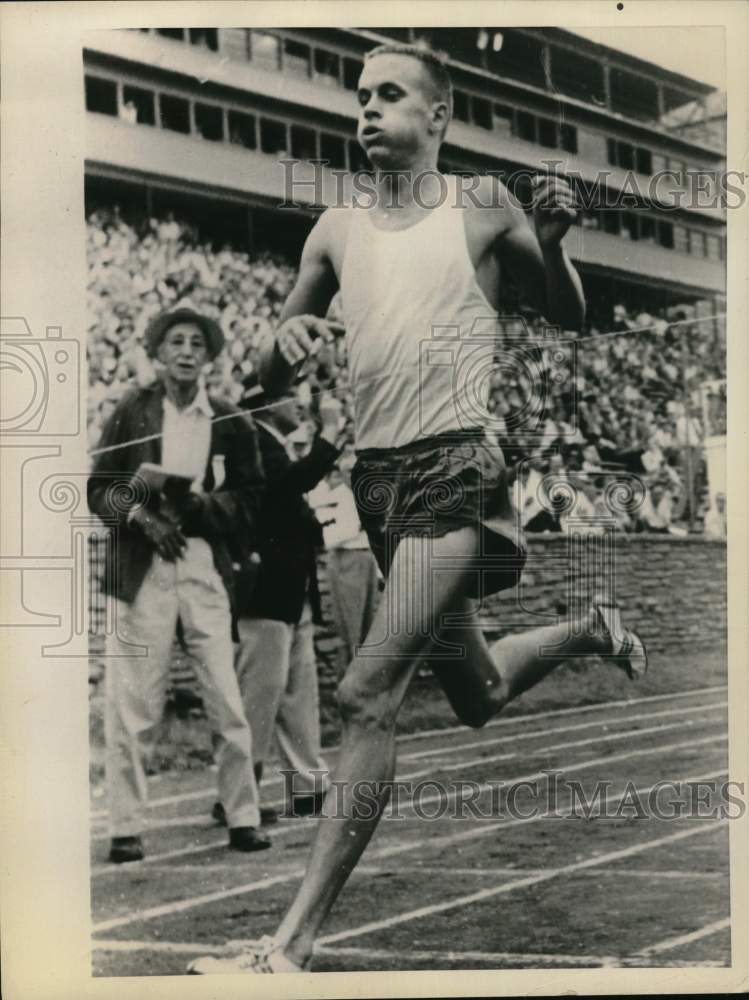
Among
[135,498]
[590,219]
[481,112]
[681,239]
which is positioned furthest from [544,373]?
[135,498]

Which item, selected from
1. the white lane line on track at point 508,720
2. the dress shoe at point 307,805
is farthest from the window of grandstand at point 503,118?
the dress shoe at point 307,805

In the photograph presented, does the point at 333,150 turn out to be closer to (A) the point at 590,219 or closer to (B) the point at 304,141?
(B) the point at 304,141

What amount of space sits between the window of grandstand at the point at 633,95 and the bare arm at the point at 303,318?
1.15m

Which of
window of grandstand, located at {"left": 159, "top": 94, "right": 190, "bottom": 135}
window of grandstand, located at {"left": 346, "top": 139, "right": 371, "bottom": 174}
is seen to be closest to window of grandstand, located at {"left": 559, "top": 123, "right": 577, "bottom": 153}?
window of grandstand, located at {"left": 346, "top": 139, "right": 371, "bottom": 174}

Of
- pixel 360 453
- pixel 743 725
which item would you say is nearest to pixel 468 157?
pixel 360 453

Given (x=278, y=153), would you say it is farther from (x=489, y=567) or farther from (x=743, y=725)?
(x=743, y=725)

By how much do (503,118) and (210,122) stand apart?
105 centimetres

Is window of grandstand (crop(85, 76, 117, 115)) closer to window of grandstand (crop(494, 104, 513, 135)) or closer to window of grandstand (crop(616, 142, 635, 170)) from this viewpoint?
window of grandstand (crop(494, 104, 513, 135))

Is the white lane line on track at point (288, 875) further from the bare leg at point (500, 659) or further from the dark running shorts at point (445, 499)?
the dark running shorts at point (445, 499)

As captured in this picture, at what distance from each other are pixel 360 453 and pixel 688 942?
6.93 feet

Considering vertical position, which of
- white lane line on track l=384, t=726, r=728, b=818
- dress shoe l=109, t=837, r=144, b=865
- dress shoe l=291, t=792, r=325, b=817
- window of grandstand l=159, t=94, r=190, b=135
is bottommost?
dress shoe l=109, t=837, r=144, b=865

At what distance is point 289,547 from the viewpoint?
15.5ft

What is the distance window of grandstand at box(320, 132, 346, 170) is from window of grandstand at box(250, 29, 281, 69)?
32 centimetres

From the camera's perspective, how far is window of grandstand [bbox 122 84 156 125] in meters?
4.74
